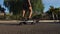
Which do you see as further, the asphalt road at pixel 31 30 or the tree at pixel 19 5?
the tree at pixel 19 5

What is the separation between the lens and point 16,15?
180ft

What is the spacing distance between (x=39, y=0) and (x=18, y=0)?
6393mm

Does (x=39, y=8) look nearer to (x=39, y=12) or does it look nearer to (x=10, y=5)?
(x=39, y=12)

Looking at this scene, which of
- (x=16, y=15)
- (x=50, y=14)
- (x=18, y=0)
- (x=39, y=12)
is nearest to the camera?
(x=18, y=0)

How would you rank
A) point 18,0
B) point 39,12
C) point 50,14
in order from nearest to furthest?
1. point 18,0
2. point 39,12
3. point 50,14

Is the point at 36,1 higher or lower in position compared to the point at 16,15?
higher

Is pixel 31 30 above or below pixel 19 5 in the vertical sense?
below

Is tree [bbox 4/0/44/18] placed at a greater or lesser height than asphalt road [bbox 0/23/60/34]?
greater

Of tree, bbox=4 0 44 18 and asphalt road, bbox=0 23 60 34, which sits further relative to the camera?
tree, bbox=4 0 44 18

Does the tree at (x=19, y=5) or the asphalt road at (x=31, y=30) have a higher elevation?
the tree at (x=19, y=5)

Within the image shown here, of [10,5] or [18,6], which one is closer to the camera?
[18,6]

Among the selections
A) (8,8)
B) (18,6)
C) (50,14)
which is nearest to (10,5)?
(8,8)

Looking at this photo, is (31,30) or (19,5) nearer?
(31,30)

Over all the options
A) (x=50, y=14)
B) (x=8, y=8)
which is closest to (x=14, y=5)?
(x=8, y=8)
